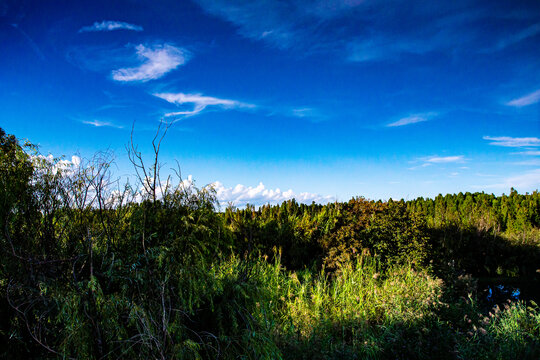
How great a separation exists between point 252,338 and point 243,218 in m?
4.69

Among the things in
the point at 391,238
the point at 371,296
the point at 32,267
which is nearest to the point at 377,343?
the point at 371,296

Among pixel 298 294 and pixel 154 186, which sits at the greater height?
pixel 154 186

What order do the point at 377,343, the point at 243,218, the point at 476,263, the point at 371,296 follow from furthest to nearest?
the point at 476,263
the point at 243,218
the point at 371,296
the point at 377,343

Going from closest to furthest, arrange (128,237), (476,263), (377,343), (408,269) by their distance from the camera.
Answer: (128,237) < (377,343) < (408,269) < (476,263)

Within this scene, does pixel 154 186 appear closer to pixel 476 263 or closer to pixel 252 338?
pixel 252 338

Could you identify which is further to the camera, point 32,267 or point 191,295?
point 191,295

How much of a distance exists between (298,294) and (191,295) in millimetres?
2763

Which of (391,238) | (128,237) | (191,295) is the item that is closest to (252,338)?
(191,295)

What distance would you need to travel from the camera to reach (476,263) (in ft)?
28.1

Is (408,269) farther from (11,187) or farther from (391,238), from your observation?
(11,187)

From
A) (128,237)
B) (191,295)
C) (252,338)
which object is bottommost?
(252,338)

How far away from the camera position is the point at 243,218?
7906 millimetres

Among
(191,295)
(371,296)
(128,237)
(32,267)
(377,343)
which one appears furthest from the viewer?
(371,296)

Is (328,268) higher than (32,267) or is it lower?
lower
